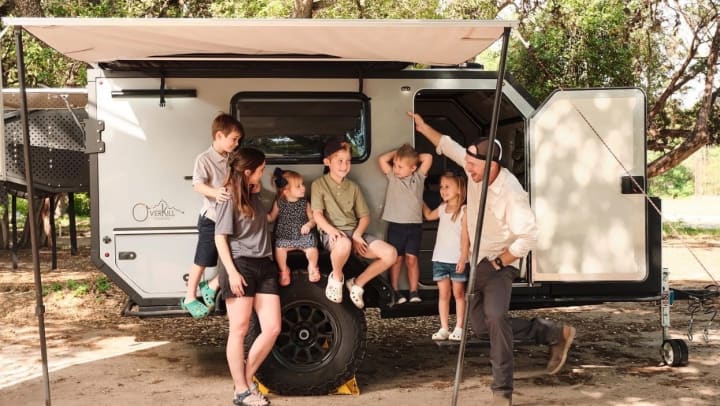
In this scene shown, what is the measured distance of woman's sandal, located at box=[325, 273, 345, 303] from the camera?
18.5 ft

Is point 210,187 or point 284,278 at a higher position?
point 210,187

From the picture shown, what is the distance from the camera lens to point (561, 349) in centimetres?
598

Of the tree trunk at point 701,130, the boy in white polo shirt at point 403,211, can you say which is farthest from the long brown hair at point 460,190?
the tree trunk at point 701,130

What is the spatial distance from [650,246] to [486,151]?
1718 millimetres

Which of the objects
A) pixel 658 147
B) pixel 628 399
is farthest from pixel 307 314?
pixel 658 147

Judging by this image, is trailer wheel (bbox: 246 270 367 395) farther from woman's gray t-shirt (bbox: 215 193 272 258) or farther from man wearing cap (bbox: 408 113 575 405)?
man wearing cap (bbox: 408 113 575 405)

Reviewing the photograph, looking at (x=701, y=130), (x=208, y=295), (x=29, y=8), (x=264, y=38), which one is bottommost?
(x=208, y=295)

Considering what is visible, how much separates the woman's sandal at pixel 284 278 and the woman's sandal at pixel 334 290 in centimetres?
26

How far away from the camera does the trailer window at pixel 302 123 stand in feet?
19.8

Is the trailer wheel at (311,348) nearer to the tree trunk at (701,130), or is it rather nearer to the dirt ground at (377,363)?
the dirt ground at (377,363)

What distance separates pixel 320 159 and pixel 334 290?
0.98 m

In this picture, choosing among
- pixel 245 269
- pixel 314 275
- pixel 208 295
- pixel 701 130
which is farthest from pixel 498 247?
pixel 701 130

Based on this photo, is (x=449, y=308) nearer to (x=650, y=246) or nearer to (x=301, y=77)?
(x=650, y=246)

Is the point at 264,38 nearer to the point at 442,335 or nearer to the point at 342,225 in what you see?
the point at 342,225
